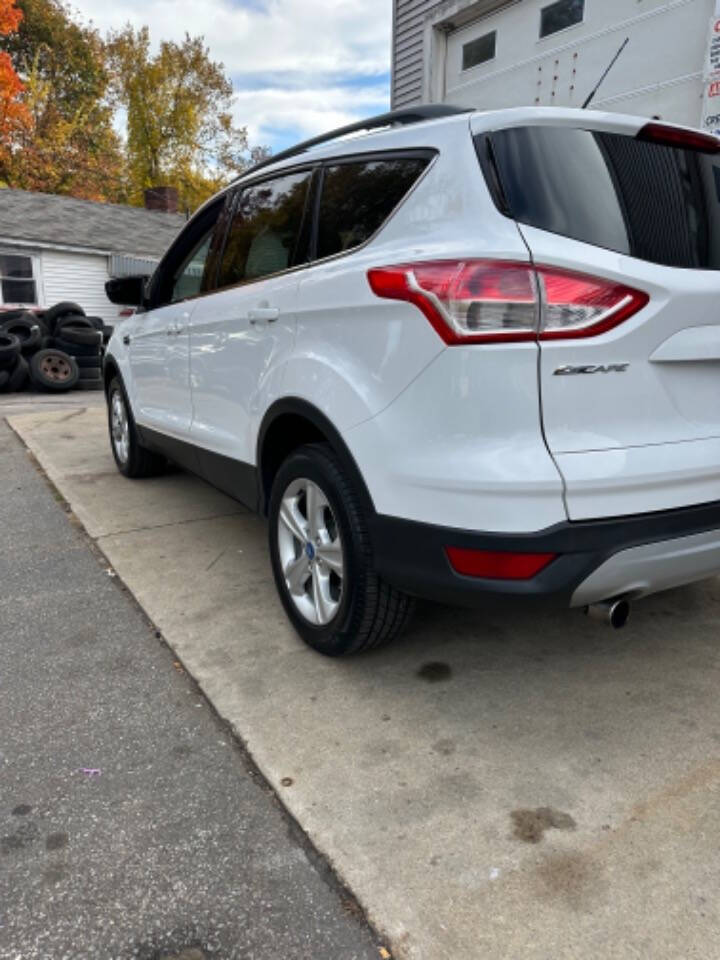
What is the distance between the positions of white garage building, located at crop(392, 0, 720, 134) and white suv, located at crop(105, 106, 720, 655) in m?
3.92

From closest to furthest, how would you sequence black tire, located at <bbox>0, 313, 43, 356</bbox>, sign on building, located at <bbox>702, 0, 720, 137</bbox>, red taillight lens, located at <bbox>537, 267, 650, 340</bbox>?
1. red taillight lens, located at <bbox>537, 267, 650, 340</bbox>
2. sign on building, located at <bbox>702, 0, 720, 137</bbox>
3. black tire, located at <bbox>0, 313, 43, 356</bbox>

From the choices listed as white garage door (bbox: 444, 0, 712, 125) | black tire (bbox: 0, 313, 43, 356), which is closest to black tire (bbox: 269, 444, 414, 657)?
white garage door (bbox: 444, 0, 712, 125)

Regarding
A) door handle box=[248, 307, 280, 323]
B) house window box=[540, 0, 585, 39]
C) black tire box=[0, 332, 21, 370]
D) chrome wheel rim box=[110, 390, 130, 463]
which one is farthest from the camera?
black tire box=[0, 332, 21, 370]

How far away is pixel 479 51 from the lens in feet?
24.6

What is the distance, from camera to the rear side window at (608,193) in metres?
1.86

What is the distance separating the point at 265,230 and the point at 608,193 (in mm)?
1664

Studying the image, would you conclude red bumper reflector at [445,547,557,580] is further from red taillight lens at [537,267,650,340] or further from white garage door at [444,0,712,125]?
white garage door at [444,0,712,125]

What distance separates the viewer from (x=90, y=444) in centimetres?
684

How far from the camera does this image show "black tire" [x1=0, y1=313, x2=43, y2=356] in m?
11.5

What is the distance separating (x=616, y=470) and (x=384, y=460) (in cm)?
66

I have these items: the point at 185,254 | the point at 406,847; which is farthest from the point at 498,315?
the point at 185,254

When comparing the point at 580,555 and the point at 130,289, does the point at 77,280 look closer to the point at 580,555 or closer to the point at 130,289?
the point at 130,289

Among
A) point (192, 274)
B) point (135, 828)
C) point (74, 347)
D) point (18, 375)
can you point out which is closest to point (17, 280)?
point (74, 347)

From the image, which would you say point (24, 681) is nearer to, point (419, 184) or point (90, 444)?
point (419, 184)
